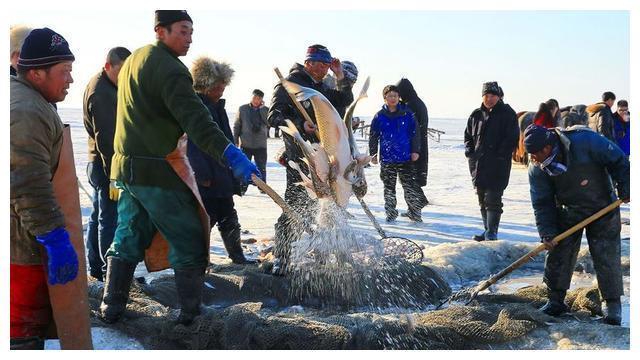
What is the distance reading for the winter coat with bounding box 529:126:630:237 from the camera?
5.22m

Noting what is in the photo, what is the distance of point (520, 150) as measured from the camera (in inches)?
737

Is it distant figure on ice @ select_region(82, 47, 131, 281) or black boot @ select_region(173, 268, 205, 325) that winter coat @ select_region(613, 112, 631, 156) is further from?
black boot @ select_region(173, 268, 205, 325)

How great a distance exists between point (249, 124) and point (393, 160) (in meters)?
3.21

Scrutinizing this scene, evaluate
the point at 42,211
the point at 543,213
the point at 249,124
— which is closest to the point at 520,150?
the point at 249,124

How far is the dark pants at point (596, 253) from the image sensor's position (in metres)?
5.28

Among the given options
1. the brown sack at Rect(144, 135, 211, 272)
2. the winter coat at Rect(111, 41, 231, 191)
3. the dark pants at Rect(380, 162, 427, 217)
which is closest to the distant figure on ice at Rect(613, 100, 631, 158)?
the dark pants at Rect(380, 162, 427, 217)

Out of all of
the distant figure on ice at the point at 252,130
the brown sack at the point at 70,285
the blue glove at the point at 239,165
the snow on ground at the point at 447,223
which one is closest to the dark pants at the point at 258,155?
the distant figure on ice at the point at 252,130

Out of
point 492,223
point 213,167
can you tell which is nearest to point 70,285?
point 213,167

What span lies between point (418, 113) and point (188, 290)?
20.5ft

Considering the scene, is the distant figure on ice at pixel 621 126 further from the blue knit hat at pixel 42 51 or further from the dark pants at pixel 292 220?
the blue knit hat at pixel 42 51

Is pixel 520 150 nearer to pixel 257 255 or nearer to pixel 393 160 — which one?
pixel 393 160

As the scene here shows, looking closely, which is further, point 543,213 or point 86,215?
point 86,215

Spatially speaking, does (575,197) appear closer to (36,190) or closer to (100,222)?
(100,222)

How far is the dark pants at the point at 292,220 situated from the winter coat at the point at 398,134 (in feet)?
11.6
